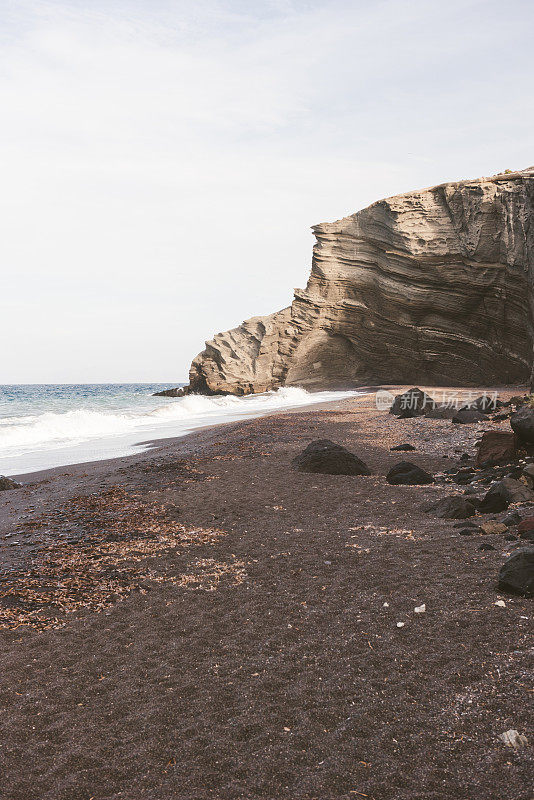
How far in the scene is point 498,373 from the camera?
38844mm

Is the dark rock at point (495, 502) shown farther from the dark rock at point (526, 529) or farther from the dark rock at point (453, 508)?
Result: the dark rock at point (526, 529)

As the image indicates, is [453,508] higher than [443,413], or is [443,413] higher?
[443,413]

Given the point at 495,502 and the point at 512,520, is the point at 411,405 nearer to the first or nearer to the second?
the point at 495,502

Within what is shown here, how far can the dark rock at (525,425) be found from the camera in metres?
10.5

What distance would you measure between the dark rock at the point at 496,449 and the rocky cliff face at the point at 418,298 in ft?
61.5

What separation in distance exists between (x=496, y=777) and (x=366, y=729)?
806 mm

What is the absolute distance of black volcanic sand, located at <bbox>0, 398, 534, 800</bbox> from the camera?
3.18 m

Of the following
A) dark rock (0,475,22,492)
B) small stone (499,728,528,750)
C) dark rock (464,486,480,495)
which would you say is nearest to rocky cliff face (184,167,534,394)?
dark rock (464,486,480,495)

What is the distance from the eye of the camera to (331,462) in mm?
11406

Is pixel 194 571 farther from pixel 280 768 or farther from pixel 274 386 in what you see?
pixel 274 386

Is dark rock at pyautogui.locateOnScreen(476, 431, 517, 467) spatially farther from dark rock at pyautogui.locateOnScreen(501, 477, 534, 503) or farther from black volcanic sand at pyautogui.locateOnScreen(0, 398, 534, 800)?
black volcanic sand at pyautogui.locateOnScreen(0, 398, 534, 800)

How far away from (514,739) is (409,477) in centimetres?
715

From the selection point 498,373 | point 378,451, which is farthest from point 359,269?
point 378,451

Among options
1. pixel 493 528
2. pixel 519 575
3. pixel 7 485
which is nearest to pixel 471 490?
pixel 493 528
